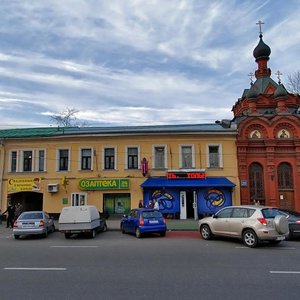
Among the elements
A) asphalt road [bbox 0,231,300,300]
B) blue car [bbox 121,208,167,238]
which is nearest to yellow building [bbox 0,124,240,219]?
blue car [bbox 121,208,167,238]

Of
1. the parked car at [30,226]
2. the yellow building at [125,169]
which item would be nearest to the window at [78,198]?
the yellow building at [125,169]

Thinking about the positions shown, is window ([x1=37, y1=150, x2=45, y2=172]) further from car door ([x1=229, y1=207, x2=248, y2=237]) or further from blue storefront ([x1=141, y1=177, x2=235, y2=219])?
car door ([x1=229, y1=207, x2=248, y2=237])

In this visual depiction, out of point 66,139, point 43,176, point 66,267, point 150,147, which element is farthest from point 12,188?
point 66,267

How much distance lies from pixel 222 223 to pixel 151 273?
6.91 meters

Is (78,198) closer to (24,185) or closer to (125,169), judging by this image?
(125,169)

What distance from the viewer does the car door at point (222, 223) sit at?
1412 cm

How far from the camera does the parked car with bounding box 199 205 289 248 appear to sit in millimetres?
12695

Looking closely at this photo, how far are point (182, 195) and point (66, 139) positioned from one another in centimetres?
1074

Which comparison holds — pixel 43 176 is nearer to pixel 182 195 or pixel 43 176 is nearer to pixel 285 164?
pixel 182 195

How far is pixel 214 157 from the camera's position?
87.7 feet

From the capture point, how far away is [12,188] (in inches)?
1067

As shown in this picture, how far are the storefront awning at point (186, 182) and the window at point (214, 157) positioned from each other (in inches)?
45.1

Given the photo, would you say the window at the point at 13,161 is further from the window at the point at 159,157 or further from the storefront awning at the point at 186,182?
the window at the point at 159,157

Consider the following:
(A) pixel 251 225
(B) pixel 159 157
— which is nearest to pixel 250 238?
(A) pixel 251 225
